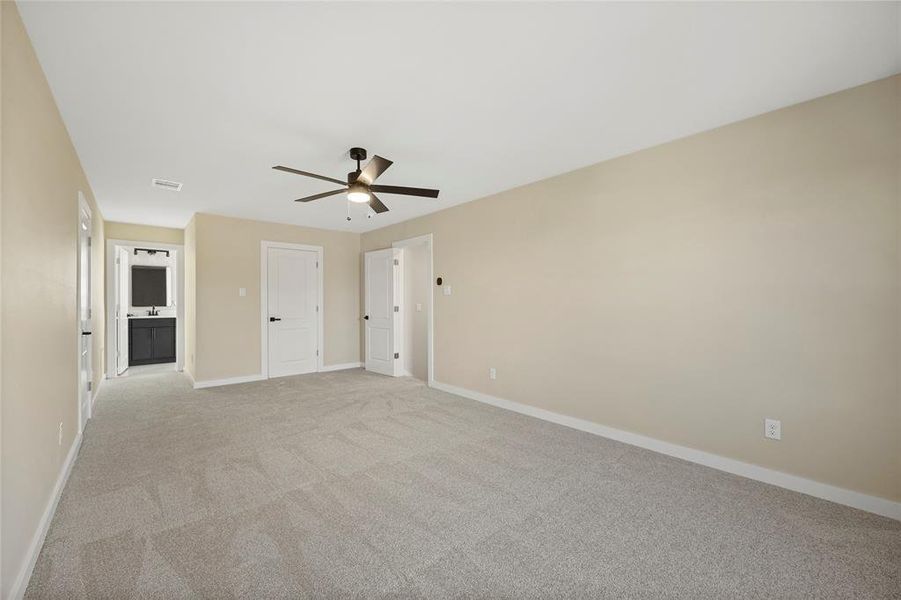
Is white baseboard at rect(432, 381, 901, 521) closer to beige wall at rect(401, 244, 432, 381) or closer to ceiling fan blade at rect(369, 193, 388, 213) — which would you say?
ceiling fan blade at rect(369, 193, 388, 213)

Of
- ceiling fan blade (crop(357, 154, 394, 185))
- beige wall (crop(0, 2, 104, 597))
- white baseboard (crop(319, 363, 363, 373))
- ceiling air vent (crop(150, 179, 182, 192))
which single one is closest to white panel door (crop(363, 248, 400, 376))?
white baseboard (crop(319, 363, 363, 373))

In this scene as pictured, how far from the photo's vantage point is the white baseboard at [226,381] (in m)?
5.29

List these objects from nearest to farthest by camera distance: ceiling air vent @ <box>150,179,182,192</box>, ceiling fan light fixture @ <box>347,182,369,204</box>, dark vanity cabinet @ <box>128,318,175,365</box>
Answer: ceiling fan light fixture @ <box>347,182,369,204</box>, ceiling air vent @ <box>150,179,182,192</box>, dark vanity cabinet @ <box>128,318,175,365</box>

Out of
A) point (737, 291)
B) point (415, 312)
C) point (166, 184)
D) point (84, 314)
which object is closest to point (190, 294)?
point (84, 314)

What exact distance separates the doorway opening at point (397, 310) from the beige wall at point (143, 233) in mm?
3244

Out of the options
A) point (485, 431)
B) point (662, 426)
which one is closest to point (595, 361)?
point (662, 426)

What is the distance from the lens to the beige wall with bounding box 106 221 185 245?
19.4ft

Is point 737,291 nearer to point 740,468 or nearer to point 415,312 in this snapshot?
point 740,468

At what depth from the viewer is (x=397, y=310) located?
6.15 meters

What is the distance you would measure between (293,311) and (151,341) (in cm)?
335

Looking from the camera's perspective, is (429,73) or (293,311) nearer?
(429,73)

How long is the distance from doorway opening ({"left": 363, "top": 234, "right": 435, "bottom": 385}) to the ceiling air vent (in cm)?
289

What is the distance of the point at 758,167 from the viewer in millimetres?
2596

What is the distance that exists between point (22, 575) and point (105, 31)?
2.47 meters
